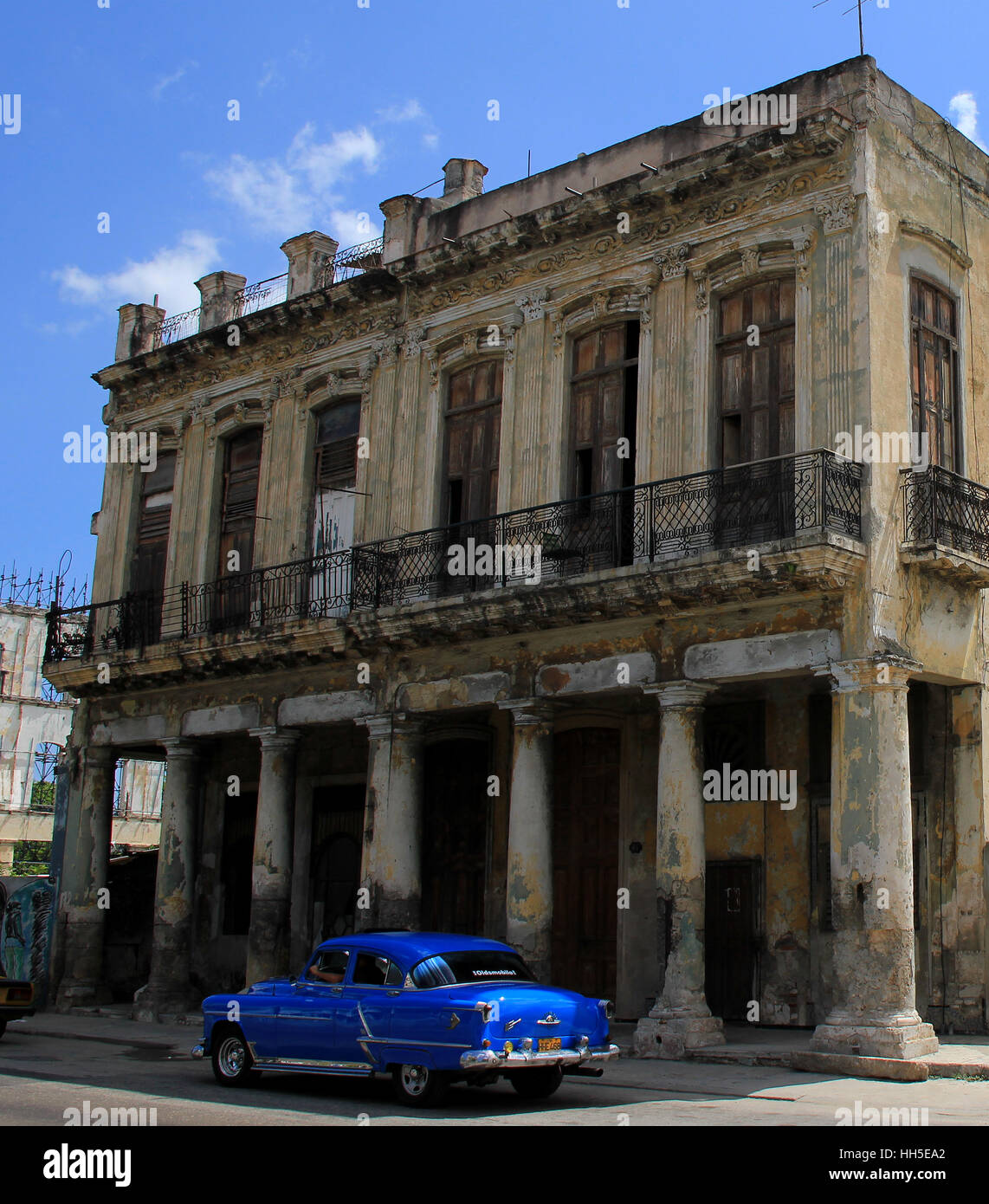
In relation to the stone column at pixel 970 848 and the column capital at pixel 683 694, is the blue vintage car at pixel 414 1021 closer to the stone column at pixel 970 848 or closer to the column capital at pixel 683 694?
the column capital at pixel 683 694

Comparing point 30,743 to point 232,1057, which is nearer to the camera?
point 232,1057

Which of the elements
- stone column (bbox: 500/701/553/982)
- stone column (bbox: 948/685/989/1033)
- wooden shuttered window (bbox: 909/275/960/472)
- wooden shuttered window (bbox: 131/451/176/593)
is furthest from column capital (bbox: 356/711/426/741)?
wooden shuttered window (bbox: 909/275/960/472)

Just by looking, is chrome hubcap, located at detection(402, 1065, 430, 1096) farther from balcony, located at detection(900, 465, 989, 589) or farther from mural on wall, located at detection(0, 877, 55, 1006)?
mural on wall, located at detection(0, 877, 55, 1006)

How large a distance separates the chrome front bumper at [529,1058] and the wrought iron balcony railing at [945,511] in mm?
6280

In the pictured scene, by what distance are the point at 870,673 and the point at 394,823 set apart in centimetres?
681

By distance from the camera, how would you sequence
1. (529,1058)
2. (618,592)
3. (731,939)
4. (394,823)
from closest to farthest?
1. (529,1058)
2. (618,592)
3. (731,939)
4. (394,823)

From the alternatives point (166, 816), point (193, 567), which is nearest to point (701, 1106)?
point (166, 816)

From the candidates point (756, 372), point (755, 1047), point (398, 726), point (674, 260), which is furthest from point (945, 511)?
point (398, 726)

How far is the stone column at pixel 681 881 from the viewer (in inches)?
557

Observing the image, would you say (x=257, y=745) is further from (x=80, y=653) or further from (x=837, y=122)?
(x=837, y=122)

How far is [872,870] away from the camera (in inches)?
518

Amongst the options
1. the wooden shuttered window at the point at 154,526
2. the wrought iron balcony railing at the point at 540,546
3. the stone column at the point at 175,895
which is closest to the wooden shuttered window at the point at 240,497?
the wrought iron balcony railing at the point at 540,546

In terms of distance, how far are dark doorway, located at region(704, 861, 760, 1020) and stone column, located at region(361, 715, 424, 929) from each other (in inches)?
144

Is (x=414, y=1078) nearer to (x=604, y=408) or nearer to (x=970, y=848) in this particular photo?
(x=970, y=848)
